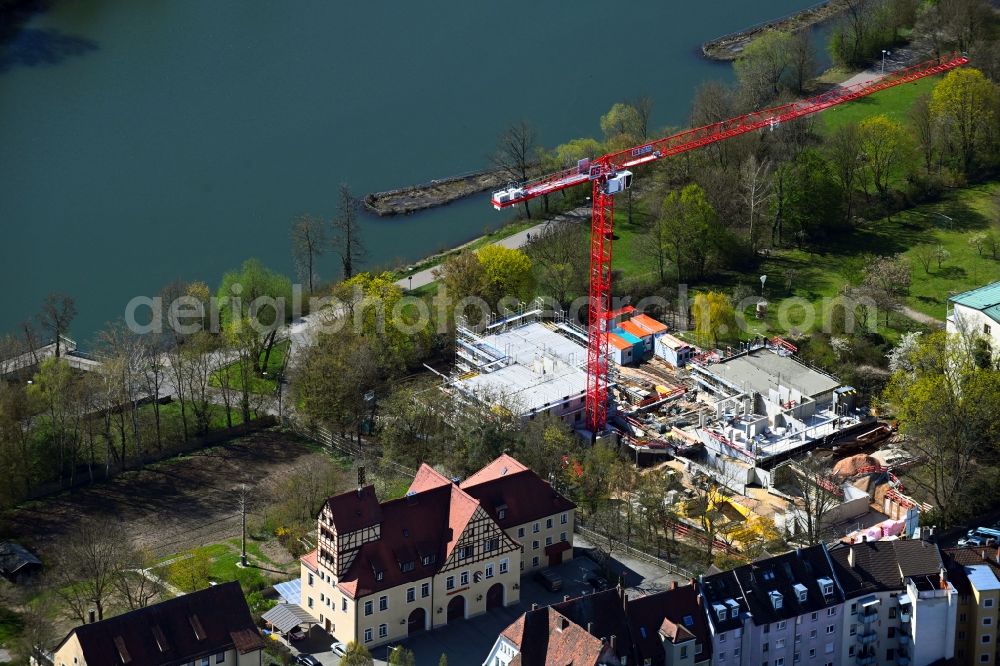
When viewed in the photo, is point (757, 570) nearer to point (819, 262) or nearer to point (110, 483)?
point (110, 483)

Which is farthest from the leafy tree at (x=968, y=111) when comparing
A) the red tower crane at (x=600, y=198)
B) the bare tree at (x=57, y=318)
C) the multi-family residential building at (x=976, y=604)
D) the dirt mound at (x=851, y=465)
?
the bare tree at (x=57, y=318)

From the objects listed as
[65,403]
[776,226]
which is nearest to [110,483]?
[65,403]

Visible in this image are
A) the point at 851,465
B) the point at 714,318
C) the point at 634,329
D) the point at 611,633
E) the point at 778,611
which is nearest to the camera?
the point at 611,633

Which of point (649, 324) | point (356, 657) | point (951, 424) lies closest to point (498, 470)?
point (356, 657)

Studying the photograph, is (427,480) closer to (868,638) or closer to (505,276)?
(868,638)

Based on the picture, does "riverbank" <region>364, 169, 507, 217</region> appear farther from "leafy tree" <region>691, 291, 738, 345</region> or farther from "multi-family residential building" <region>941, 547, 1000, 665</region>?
"multi-family residential building" <region>941, 547, 1000, 665</region>

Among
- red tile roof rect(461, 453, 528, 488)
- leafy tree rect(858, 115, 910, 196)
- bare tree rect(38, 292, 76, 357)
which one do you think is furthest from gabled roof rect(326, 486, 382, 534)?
leafy tree rect(858, 115, 910, 196)

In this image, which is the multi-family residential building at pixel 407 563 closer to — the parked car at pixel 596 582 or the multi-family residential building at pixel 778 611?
the parked car at pixel 596 582

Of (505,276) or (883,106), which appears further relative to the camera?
(883,106)
